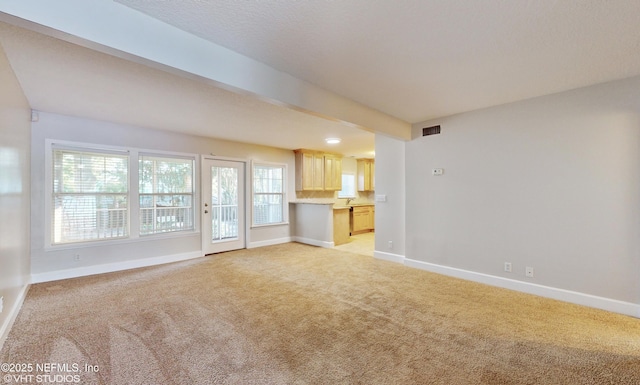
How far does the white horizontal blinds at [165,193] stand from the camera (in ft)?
15.2

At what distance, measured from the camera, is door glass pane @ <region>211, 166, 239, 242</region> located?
549 centimetres

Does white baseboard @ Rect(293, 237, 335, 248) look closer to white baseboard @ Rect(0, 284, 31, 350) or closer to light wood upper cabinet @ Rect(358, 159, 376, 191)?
light wood upper cabinet @ Rect(358, 159, 376, 191)

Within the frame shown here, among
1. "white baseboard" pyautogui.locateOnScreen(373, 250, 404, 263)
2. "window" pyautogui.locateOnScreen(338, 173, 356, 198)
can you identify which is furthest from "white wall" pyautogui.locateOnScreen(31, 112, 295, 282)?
"window" pyautogui.locateOnScreen(338, 173, 356, 198)

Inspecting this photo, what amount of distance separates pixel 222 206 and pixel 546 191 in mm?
5409

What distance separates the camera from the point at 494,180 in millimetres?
3590

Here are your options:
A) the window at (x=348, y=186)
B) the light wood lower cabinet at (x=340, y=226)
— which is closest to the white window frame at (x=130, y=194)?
the light wood lower cabinet at (x=340, y=226)

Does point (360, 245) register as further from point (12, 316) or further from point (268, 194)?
point (12, 316)

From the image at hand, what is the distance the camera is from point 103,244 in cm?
416

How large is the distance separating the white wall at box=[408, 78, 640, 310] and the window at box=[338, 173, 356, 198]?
4453 millimetres

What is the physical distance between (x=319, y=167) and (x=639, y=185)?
216 inches

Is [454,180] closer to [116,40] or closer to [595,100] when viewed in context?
[595,100]

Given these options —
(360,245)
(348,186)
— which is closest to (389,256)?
(360,245)

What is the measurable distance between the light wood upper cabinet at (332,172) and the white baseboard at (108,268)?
3.68 metres

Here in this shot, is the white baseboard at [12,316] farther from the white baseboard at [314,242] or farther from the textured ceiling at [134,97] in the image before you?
the white baseboard at [314,242]
